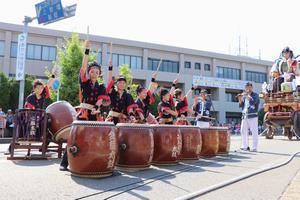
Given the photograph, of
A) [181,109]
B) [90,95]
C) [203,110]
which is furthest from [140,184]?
[203,110]

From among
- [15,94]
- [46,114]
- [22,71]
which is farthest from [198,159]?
[15,94]

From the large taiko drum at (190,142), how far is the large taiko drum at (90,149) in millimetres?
2171

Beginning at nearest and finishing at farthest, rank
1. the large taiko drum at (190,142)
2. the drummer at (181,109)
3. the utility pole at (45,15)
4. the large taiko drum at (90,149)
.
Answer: the large taiko drum at (90,149) → the large taiko drum at (190,142) → the drummer at (181,109) → the utility pole at (45,15)

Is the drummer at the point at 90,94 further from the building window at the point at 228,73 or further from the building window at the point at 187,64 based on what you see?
the building window at the point at 228,73

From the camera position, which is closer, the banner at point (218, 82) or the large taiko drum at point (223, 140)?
the large taiko drum at point (223, 140)

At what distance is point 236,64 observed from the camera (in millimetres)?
46188

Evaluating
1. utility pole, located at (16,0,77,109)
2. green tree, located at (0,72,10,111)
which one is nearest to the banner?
green tree, located at (0,72,10,111)

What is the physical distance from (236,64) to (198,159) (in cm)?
4103

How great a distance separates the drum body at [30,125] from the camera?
6.94 meters

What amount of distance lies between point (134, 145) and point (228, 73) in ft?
137

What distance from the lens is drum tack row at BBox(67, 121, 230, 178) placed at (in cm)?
455

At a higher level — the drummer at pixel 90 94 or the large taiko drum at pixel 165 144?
the drummer at pixel 90 94

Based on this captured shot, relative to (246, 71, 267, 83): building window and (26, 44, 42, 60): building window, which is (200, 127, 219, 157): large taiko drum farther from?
(246, 71, 267, 83): building window

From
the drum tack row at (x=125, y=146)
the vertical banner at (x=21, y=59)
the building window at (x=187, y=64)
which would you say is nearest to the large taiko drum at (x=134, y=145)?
the drum tack row at (x=125, y=146)
